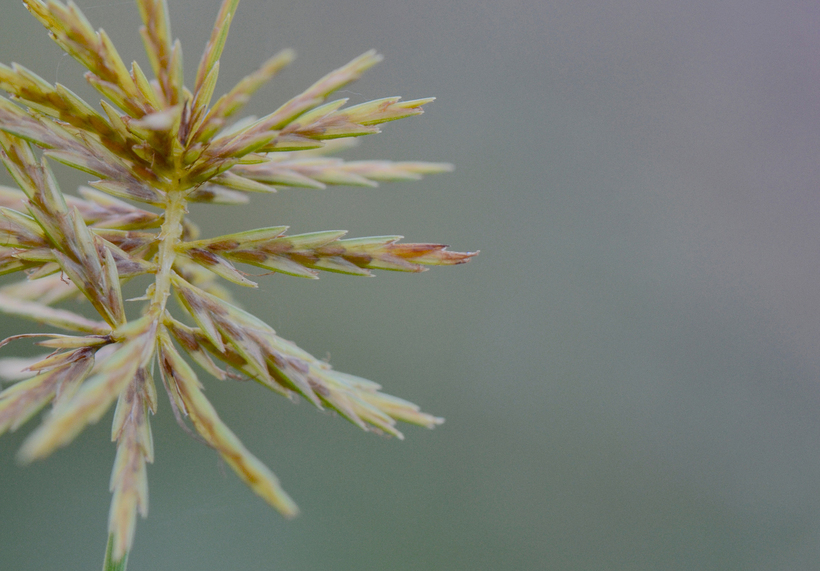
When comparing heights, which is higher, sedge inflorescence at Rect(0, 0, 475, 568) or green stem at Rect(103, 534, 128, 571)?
sedge inflorescence at Rect(0, 0, 475, 568)

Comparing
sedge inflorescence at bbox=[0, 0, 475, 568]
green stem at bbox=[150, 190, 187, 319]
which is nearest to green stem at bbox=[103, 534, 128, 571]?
sedge inflorescence at bbox=[0, 0, 475, 568]

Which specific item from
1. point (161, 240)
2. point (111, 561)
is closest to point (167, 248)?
point (161, 240)

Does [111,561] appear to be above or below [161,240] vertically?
below

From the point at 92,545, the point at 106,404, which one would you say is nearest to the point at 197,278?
the point at 106,404

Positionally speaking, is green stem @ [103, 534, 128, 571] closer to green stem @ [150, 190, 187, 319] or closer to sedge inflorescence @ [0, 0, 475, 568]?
sedge inflorescence @ [0, 0, 475, 568]

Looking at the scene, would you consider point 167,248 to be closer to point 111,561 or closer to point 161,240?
point 161,240

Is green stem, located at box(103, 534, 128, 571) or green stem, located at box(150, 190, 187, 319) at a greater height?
green stem, located at box(150, 190, 187, 319)

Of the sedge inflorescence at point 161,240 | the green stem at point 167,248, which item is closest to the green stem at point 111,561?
the sedge inflorescence at point 161,240

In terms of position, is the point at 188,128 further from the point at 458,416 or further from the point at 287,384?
the point at 458,416
